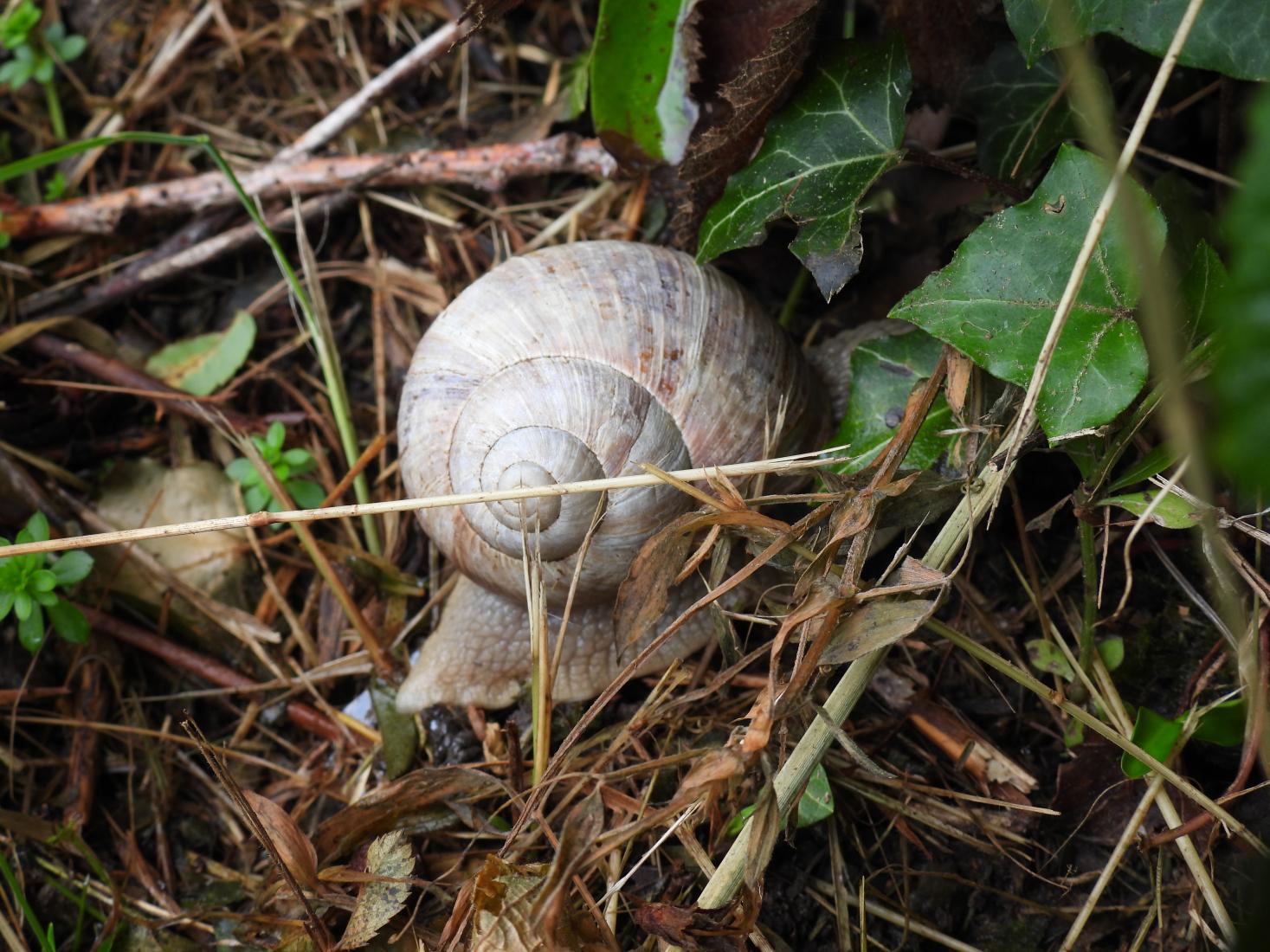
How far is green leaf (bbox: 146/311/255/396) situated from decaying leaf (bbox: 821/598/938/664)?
1636 millimetres

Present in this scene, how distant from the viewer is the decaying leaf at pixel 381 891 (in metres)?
1.67

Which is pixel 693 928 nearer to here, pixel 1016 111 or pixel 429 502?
pixel 429 502

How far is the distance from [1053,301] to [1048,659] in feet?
2.24

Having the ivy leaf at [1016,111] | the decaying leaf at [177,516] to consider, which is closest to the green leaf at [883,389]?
the ivy leaf at [1016,111]

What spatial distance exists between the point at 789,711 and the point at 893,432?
611mm

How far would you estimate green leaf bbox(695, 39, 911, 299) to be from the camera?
171cm

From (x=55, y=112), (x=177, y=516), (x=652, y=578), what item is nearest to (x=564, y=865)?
(x=652, y=578)

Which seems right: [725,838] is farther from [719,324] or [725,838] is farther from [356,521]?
[356,521]

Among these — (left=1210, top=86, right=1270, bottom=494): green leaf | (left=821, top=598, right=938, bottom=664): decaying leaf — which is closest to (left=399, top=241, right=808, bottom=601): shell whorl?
(left=821, top=598, right=938, bottom=664): decaying leaf

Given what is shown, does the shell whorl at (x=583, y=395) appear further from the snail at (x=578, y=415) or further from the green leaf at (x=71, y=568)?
the green leaf at (x=71, y=568)

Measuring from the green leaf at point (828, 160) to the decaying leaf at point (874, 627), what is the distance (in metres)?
0.56

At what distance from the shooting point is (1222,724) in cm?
158

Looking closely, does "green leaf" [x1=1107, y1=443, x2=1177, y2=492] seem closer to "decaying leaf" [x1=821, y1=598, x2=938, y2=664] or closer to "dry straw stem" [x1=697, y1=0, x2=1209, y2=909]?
"dry straw stem" [x1=697, y1=0, x2=1209, y2=909]

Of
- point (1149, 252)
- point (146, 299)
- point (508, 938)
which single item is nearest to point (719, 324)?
point (508, 938)
